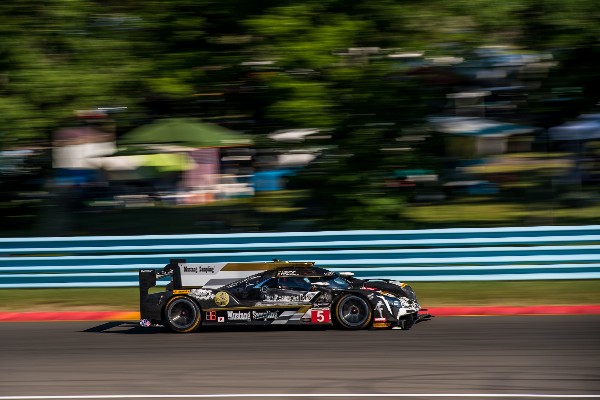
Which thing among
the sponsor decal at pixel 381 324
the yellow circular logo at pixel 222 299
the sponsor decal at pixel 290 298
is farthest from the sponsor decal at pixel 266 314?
the sponsor decal at pixel 381 324

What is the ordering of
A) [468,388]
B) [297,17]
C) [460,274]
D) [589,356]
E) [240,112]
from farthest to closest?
[240,112], [297,17], [460,274], [589,356], [468,388]

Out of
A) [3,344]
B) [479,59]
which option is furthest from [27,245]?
[479,59]

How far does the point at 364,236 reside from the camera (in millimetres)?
14633

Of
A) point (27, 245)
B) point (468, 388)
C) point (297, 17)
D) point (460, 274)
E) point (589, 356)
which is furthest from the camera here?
point (297, 17)

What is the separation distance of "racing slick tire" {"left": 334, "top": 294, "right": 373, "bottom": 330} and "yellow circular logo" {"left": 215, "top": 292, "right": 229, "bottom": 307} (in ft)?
4.58

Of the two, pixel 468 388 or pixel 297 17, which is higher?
pixel 297 17

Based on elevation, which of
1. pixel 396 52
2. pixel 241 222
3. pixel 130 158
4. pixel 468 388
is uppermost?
pixel 396 52

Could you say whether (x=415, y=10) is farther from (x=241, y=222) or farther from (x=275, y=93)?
(x=241, y=222)

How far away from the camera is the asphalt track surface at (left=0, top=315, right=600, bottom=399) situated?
7.79 meters

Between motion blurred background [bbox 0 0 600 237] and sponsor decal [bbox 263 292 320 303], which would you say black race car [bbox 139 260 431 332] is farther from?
motion blurred background [bbox 0 0 600 237]

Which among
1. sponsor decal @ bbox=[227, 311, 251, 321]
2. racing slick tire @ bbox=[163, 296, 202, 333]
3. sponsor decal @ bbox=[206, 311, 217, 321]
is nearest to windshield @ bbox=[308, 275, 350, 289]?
sponsor decal @ bbox=[227, 311, 251, 321]

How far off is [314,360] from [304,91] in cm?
948

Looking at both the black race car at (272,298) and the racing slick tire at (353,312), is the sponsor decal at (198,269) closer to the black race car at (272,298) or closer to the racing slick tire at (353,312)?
the black race car at (272,298)

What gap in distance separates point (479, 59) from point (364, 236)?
5772 mm
